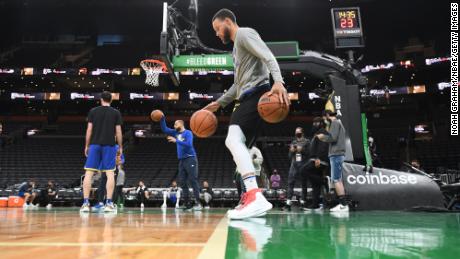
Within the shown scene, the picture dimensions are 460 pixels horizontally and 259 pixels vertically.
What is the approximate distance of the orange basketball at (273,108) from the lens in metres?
2.47

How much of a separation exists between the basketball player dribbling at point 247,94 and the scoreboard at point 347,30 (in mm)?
4930

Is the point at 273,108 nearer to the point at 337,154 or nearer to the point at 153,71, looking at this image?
the point at 337,154

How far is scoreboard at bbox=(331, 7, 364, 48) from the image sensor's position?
24.4 ft

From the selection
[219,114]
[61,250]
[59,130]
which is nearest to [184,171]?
[61,250]

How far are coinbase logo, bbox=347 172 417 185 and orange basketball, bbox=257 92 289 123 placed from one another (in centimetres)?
299

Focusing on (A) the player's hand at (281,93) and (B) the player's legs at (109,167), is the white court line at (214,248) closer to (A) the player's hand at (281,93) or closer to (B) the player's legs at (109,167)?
(A) the player's hand at (281,93)

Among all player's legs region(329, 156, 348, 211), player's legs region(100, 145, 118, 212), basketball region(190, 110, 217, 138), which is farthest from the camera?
player's legs region(329, 156, 348, 211)

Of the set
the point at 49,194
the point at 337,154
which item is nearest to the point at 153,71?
the point at 49,194

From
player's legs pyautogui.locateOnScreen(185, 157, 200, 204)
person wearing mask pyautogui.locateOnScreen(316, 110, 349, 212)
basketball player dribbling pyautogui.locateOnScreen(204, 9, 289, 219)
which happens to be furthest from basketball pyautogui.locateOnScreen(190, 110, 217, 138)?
player's legs pyautogui.locateOnScreen(185, 157, 200, 204)

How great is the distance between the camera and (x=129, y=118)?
2791 cm

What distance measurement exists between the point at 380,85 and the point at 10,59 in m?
26.4

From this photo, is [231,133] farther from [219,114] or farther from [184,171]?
[219,114]

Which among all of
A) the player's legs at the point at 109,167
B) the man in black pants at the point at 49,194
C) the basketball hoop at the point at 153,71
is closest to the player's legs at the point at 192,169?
the player's legs at the point at 109,167

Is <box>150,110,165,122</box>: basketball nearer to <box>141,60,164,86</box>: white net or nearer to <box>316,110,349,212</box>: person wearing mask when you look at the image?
<box>316,110,349,212</box>: person wearing mask
